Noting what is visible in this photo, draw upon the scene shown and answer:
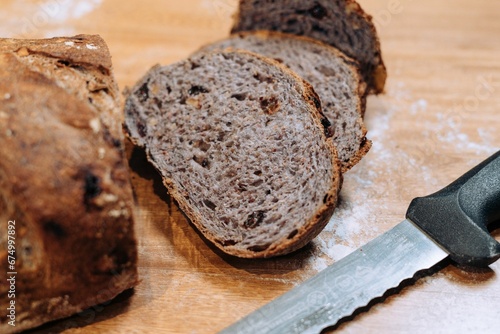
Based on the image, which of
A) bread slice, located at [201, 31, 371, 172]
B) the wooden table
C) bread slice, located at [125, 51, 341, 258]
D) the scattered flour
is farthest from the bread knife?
the scattered flour

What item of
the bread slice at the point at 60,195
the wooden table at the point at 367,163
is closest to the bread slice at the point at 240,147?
the wooden table at the point at 367,163

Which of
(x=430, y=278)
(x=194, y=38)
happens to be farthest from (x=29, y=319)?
(x=194, y=38)

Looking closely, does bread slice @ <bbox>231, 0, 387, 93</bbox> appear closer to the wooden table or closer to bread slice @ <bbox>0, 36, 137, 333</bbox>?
the wooden table

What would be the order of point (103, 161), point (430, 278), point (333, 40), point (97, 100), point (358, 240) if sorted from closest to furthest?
1. point (103, 161)
2. point (97, 100)
3. point (430, 278)
4. point (358, 240)
5. point (333, 40)

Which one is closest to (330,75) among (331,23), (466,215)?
(331,23)

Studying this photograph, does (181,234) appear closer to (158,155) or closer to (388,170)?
(158,155)

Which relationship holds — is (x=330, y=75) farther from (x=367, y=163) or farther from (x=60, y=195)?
(x=60, y=195)

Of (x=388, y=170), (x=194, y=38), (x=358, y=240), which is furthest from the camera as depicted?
(x=194, y=38)
